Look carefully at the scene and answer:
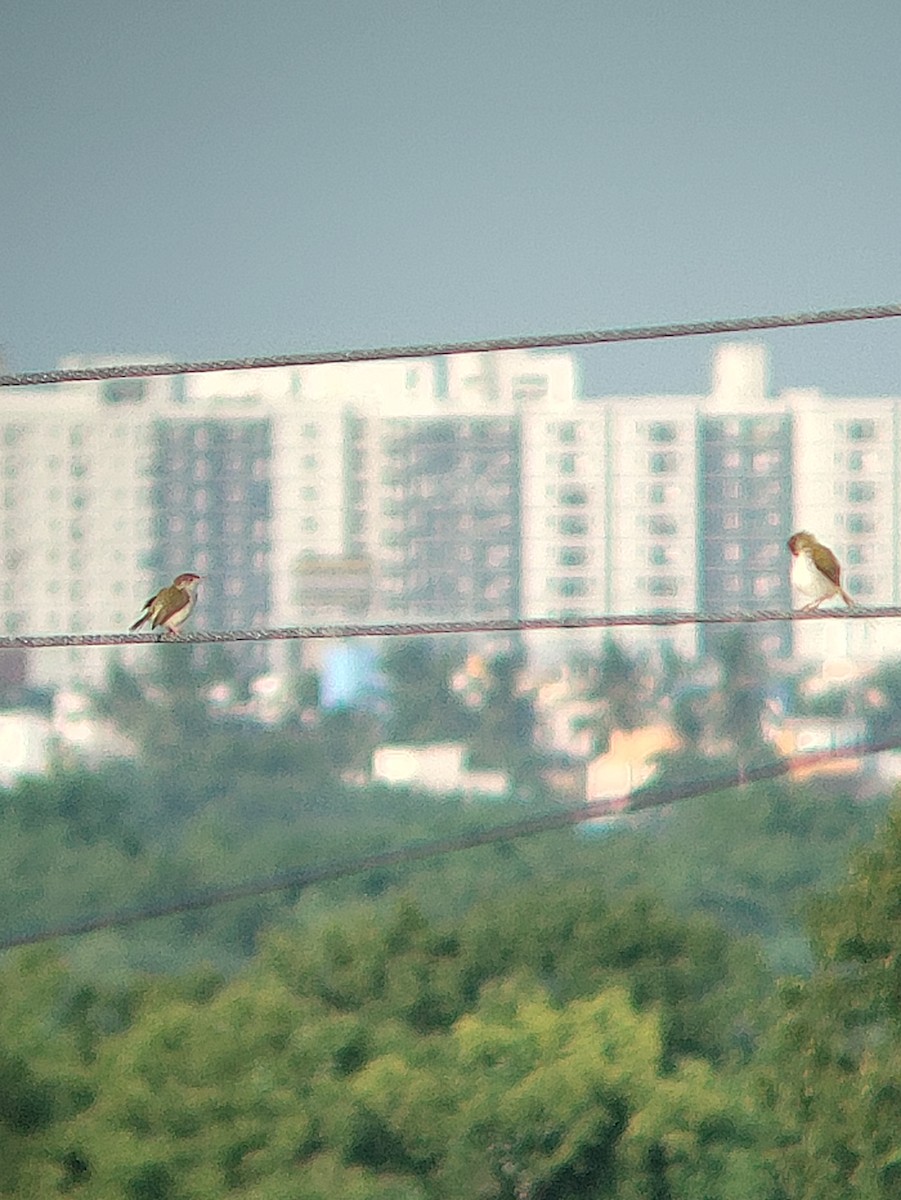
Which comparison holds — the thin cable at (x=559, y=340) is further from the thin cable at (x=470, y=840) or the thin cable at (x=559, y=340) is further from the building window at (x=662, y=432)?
the building window at (x=662, y=432)

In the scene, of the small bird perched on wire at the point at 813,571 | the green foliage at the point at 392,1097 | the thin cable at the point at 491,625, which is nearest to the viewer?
the thin cable at the point at 491,625

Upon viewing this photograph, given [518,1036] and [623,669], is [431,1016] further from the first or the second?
[623,669]

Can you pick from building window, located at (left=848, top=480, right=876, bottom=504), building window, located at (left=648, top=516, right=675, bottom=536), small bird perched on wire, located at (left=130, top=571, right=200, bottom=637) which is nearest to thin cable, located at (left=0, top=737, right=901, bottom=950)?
building window, located at (left=848, top=480, right=876, bottom=504)

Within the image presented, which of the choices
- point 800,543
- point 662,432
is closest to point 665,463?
point 662,432

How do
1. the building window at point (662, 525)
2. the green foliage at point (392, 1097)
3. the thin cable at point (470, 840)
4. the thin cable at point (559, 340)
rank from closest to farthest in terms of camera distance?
the thin cable at point (559, 340), the green foliage at point (392, 1097), the thin cable at point (470, 840), the building window at point (662, 525)

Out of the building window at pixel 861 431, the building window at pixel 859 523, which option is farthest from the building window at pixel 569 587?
the building window at pixel 861 431

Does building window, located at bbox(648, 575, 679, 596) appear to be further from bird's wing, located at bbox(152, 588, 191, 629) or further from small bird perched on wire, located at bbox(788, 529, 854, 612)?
bird's wing, located at bbox(152, 588, 191, 629)

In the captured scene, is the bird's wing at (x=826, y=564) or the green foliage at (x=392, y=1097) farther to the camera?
the green foliage at (x=392, y=1097)

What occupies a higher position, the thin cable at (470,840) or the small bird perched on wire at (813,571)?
the small bird perched on wire at (813,571)
